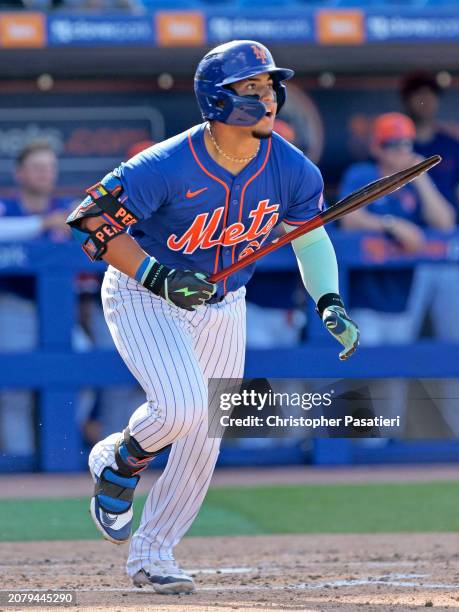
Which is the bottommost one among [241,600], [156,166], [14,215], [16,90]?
[241,600]

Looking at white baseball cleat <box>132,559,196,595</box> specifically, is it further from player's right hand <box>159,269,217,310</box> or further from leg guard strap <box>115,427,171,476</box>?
player's right hand <box>159,269,217,310</box>

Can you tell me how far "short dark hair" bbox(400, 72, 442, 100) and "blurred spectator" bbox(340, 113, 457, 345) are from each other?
3.19ft

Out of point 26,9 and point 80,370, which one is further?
point 26,9

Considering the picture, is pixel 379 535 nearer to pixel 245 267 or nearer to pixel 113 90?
pixel 245 267

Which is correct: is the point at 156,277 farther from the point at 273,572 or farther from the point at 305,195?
the point at 273,572

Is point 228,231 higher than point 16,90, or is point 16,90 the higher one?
point 16,90

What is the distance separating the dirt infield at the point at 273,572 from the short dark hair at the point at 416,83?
3.88 meters

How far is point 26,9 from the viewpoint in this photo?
8.06 meters

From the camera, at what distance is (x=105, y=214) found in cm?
380

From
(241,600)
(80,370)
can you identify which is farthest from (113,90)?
(241,600)

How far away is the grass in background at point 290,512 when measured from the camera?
5.73m

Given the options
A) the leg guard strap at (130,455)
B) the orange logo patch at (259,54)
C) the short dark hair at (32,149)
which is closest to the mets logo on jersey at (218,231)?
the orange logo patch at (259,54)

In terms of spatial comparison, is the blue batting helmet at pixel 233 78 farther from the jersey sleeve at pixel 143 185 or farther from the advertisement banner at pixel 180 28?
the advertisement banner at pixel 180 28

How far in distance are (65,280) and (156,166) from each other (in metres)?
3.48
